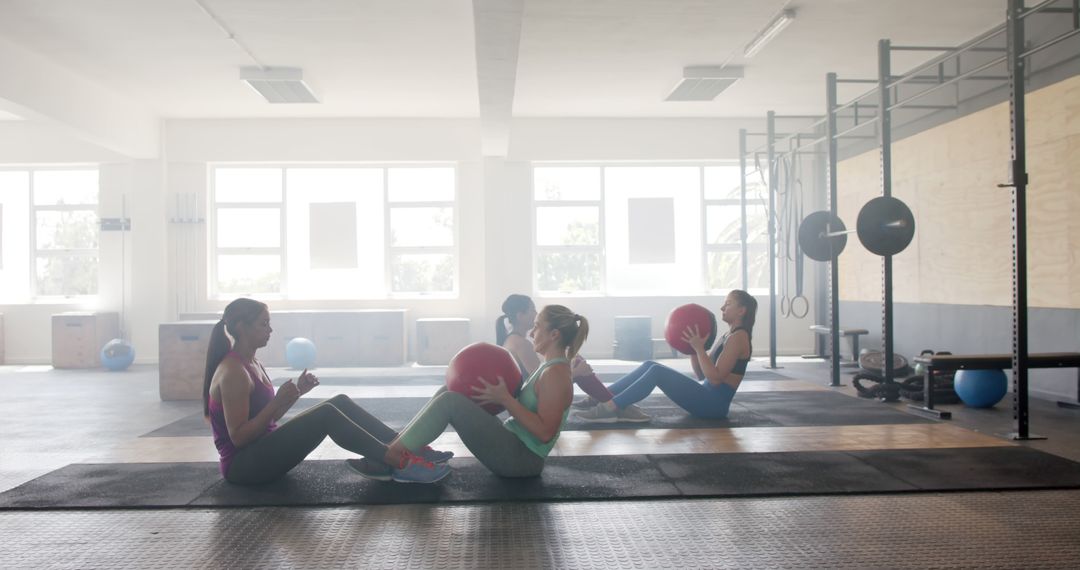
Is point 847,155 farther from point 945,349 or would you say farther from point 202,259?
point 202,259

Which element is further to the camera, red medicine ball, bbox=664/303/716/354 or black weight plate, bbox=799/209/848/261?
black weight plate, bbox=799/209/848/261

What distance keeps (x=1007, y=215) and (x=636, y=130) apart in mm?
4351

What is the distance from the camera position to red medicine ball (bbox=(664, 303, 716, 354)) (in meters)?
4.42

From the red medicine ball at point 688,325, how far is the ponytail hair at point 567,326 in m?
1.56

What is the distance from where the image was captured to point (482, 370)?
2.90 meters

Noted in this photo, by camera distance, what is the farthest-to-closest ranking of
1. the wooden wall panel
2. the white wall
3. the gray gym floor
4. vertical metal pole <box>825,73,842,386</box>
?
the white wall < vertical metal pole <box>825,73,842,386</box> < the wooden wall panel < the gray gym floor

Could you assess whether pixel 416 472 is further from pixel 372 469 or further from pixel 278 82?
pixel 278 82

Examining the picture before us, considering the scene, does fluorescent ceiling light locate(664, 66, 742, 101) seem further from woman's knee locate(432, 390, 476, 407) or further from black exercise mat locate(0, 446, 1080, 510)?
woman's knee locate(432, 390, 476, 407)

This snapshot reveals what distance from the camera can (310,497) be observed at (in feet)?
9.43

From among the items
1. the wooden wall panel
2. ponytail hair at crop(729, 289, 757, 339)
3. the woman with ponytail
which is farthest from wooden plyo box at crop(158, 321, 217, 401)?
the wooden wall panel

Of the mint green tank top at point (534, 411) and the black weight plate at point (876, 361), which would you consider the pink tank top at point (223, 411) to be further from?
the black weight plate at point (876, 361)

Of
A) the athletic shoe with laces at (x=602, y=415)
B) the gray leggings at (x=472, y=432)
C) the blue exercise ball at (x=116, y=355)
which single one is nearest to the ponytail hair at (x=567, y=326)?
the gray leggings at (x=472, y=432)

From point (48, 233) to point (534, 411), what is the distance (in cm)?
856

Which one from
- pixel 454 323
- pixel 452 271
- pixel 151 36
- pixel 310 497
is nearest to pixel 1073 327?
pixel 310 497
